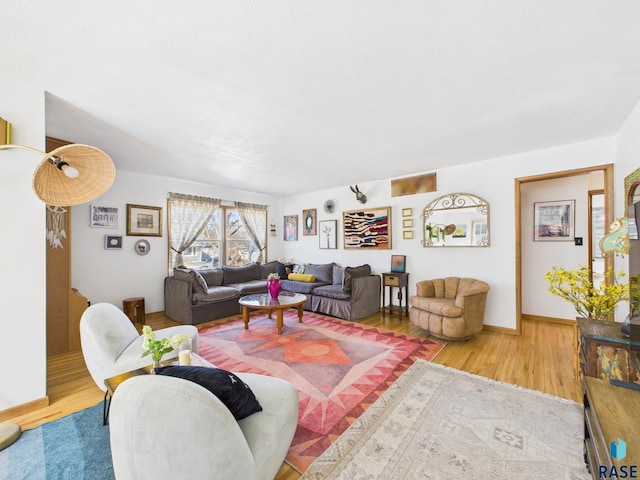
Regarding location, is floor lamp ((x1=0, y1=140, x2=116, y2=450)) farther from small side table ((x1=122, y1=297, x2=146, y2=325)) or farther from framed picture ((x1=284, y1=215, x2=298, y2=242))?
framed picture ((x1=284, y1=215, x2=298, y2=242))

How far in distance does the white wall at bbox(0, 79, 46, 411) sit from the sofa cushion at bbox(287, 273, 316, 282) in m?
3.80

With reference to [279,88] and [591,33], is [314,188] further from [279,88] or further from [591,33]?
[591,33]

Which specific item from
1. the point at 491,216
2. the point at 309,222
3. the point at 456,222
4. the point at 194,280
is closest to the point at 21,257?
the point at 194,280

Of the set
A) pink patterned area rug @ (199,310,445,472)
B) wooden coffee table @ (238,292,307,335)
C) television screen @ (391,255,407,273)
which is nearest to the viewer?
pink patterned area rug @ (199,310,445,472)

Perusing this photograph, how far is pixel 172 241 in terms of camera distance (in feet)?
16.6

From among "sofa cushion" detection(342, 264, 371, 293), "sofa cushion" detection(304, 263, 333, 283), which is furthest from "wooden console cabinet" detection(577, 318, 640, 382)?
"sofa cushion" detection(304, 263, 333, 283)

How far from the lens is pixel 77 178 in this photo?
1.90 m

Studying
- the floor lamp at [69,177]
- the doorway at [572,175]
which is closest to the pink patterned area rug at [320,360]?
the doorway at [572,175]

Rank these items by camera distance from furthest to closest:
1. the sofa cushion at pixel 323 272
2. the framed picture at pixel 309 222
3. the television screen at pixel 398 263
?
1. the framed picture at pixel 309 222
2. the sofa cushion at pixel 323 272
3. the television screen at pixel 398 263

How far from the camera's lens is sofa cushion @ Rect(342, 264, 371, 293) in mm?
4480

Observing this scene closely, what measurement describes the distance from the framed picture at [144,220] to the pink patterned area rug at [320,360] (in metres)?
2.10

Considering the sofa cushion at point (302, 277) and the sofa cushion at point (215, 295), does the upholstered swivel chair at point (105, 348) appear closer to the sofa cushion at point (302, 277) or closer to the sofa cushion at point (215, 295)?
the sofa cushion at point (215, 295)

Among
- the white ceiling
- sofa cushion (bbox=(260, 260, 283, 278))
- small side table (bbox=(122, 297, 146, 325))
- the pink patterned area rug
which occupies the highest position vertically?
the white ceiling

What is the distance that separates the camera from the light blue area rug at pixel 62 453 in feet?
5.05
